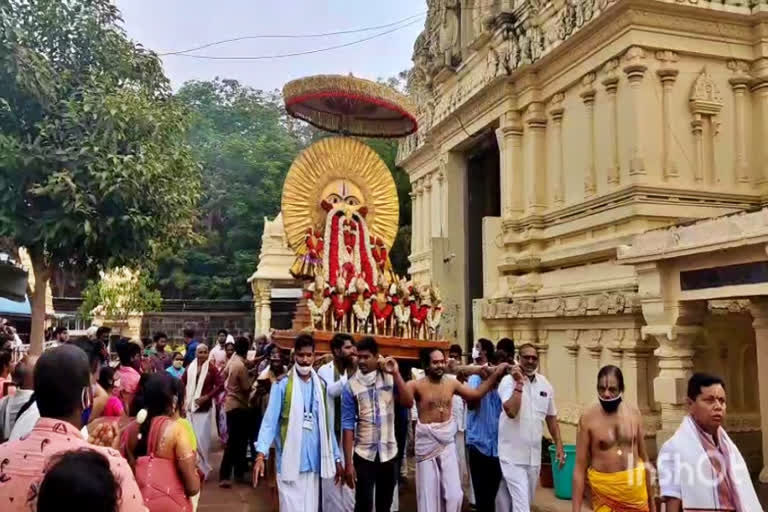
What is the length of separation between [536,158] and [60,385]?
10914mm

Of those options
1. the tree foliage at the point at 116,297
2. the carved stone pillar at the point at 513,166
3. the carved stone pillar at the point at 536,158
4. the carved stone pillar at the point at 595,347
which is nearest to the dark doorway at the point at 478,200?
the carved stone pillar at the point at 513,166

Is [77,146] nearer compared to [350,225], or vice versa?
[77,146]

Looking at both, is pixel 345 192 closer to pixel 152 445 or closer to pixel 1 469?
pixel 152 445

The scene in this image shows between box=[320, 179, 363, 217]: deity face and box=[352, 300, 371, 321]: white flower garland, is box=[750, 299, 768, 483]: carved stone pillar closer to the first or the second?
box=[352, 300, 371, 321]: white flower garland

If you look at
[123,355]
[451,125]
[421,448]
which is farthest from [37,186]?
[451,125]

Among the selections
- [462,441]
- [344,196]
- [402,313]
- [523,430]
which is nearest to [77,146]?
[344,196]

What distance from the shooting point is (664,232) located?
25.3ft

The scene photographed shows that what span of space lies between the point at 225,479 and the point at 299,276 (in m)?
2.64

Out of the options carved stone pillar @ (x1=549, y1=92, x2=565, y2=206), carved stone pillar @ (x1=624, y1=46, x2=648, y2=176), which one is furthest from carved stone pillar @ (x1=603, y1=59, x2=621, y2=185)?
carved stone pillar @ (x1=549, y1=92, x2=565, y2=206)

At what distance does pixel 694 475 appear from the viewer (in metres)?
3.59

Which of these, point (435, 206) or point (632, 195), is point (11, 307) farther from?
point (632, 195)

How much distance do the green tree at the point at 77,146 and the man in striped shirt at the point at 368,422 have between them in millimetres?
4407

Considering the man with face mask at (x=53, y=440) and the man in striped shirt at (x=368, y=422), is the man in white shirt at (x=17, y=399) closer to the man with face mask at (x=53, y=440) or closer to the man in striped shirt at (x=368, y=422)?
the man with face mask at (x=53, y=440)

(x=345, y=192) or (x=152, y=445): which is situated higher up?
(x=345, y=192)
